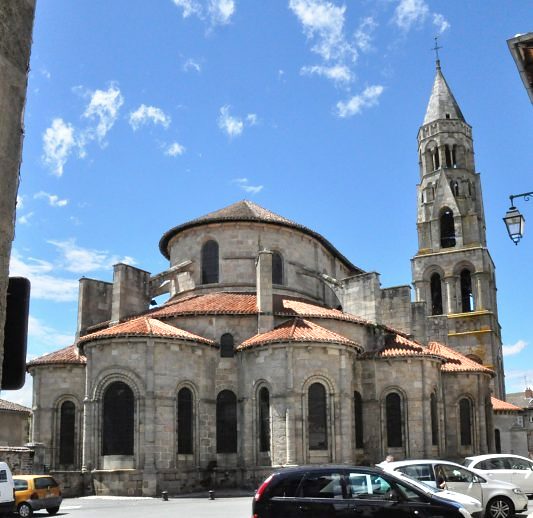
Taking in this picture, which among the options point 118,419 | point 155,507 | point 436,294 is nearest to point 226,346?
point 118,419

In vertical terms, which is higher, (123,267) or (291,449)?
(123,267)

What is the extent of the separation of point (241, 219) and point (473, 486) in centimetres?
2224

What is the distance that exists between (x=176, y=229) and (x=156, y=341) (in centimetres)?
1002

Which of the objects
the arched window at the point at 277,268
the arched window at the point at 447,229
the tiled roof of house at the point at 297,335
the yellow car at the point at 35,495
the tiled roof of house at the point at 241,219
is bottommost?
the yellow car at the point at 35,495

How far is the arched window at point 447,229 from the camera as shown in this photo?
5203 cm

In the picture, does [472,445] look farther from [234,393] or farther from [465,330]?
[465,330]

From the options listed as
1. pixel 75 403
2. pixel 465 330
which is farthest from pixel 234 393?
pixel 465 330

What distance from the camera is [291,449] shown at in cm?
2759

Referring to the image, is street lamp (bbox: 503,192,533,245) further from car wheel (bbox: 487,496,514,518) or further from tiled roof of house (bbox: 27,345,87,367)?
tiled roof of house (bbox: 27,345,87,367)

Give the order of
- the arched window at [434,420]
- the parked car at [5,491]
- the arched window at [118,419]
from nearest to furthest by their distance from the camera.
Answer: the parked car at [5,491] < the arched window at [118,419] < the arched window at [434,420]

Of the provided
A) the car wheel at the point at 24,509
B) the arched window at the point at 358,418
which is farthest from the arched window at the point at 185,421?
the car wheel at the point at 24,509

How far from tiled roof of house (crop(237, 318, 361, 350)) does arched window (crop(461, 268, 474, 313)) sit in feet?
72.9

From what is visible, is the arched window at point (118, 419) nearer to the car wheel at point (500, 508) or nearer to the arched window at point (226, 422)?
the arched window at point (226, 422)

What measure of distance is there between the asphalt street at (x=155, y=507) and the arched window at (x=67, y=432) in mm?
4203
